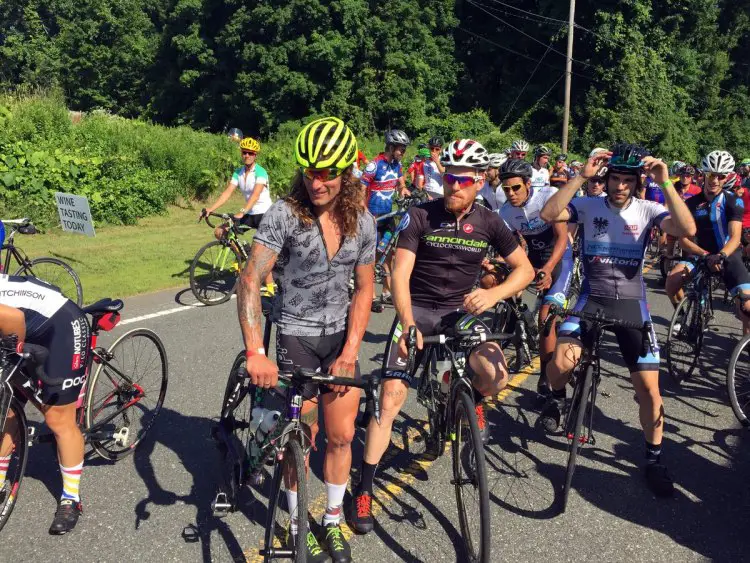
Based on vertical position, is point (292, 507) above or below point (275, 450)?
below

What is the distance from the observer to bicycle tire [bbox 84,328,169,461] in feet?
13.1

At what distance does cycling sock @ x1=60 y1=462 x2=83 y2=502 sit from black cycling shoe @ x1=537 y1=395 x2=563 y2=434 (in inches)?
132

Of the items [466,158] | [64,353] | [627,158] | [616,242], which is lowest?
[64,353]

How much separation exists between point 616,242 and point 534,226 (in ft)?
5.34

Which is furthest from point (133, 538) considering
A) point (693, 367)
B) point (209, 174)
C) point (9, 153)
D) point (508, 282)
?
point (209, 174)

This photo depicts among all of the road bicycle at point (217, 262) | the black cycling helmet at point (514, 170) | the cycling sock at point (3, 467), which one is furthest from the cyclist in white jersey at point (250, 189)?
the cycling sock at point (3, 467)

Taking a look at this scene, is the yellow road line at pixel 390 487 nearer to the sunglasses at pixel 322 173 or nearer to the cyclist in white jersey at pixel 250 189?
the sunglasses at pixel 322 173

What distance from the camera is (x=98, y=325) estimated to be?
3.88m

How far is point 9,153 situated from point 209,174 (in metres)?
5.70

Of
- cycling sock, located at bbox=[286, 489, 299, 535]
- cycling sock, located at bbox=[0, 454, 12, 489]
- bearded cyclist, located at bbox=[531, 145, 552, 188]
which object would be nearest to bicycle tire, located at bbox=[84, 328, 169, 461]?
cycling sock, located at bbox=[0, 454, 12, 489]

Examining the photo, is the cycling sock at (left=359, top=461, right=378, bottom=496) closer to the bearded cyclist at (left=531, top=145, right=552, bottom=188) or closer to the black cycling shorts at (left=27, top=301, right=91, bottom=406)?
the black cycling shorts at (left=27, top=301, right=91, bottom=406)

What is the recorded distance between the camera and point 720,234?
6199 mm

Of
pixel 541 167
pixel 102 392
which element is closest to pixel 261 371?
pixel 102 392

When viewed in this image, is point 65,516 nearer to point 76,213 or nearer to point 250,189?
point 250,189
